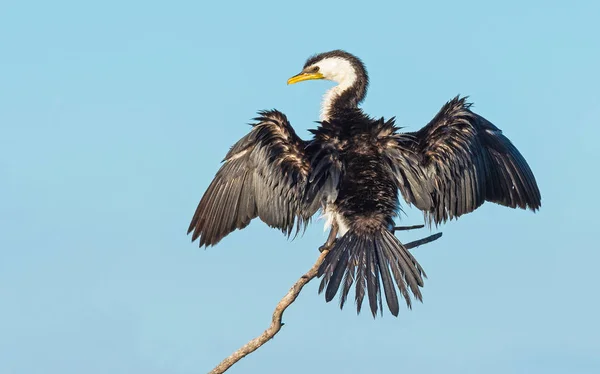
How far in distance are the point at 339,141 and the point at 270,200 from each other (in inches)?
28.4

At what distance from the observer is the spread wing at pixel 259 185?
7488mm

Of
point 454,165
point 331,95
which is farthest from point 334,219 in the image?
point 331,95

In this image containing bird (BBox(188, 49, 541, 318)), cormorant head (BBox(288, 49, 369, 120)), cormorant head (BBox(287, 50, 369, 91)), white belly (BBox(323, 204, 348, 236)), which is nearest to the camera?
bird (BBox(188, 49, 541, 318))

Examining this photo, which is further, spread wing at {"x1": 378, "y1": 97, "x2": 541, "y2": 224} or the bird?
spread wing at {"x1": 378, "y1": 97, "x2": 541, "y2": 224}

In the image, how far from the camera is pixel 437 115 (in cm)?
797

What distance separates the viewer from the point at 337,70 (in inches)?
347

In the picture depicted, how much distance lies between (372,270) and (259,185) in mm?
1431

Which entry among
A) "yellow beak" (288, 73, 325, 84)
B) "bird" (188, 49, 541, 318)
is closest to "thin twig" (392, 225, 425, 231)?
"bird" (188, 49, 541, 318)

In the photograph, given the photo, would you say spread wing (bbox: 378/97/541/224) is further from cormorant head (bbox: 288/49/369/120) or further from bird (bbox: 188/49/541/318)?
cormorant head (bbox: 288/49/369/120)

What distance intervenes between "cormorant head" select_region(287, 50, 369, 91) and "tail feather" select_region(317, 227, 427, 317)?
1.99m

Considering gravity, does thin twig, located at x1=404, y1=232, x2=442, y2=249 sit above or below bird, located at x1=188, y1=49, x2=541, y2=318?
below

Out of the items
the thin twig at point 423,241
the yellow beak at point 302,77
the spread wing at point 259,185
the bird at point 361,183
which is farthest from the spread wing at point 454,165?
the yellow beak at point 302,77

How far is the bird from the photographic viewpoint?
270 inches

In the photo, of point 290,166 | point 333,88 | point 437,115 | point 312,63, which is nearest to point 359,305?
point 290,166
